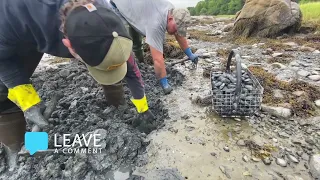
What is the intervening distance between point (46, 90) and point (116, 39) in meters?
2.13

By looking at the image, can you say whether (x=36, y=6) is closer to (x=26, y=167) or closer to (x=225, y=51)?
(x=26, y=167)

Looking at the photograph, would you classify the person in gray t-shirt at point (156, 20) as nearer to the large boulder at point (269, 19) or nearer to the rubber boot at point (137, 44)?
the rubber boot at point (137, 44)

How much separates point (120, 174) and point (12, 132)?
102 centimetres

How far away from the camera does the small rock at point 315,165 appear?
1.79 metres

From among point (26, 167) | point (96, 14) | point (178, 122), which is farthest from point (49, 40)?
point (178, 122)

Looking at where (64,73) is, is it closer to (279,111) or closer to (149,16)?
(149,16)

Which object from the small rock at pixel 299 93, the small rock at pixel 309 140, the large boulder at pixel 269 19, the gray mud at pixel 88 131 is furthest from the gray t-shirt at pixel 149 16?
the large boulder at pixel 269 19

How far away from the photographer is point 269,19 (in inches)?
247

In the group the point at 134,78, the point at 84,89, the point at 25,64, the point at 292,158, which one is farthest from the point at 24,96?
the point at 292,158

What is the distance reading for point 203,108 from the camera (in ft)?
8.95

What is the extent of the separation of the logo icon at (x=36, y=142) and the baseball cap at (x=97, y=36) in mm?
965

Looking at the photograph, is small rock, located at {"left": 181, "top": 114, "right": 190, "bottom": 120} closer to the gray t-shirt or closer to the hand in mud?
the hand in mud

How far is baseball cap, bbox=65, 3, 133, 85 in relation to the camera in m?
1.22

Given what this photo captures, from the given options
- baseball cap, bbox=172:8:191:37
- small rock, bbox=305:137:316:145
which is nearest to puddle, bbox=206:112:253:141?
small rock, bbox=305:137:316:145
